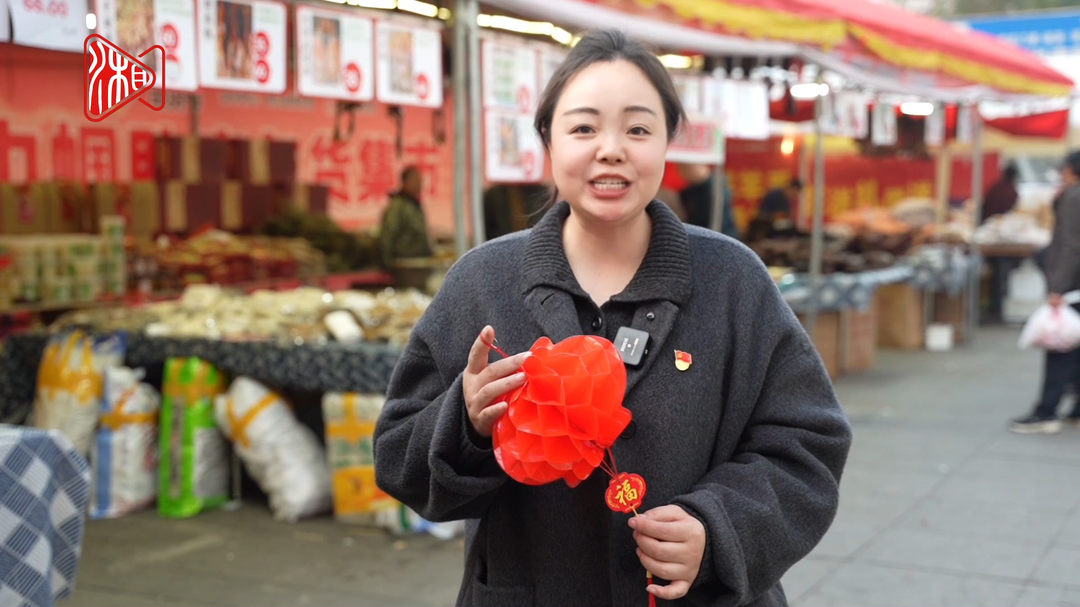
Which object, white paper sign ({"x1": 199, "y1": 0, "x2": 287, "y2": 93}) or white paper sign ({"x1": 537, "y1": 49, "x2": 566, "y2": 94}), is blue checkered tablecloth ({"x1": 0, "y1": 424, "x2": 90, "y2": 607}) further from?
white paper sign ({"x1": 537, "y1": 49, "x2": 566, "y2": 94})

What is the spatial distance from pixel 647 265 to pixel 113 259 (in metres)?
6.61

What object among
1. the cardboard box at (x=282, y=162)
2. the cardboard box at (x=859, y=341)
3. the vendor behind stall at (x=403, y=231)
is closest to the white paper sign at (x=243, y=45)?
the vendor behind stall at (x=403, y=231)

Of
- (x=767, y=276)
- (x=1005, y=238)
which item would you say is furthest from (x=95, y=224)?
(x=1005, y=238)

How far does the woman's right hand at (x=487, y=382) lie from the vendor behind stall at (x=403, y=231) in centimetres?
794

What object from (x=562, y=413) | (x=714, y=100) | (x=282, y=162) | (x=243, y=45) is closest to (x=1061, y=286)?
(x=714, y=100)

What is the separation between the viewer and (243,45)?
4.42 m

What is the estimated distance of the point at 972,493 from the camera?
6.46 metres

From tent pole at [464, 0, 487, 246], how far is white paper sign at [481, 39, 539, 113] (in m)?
0.07

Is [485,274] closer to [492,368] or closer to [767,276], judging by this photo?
[492,368]

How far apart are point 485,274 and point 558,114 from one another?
1.09ft

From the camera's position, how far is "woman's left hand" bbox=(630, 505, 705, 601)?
1873 mm

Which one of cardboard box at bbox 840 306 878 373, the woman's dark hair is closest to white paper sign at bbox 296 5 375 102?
the woman's dark hair

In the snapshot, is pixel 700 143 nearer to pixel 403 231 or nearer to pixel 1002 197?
pixel 403 231

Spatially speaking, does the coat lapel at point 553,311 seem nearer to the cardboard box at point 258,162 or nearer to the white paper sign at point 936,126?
the cardboard box at point 258,162
